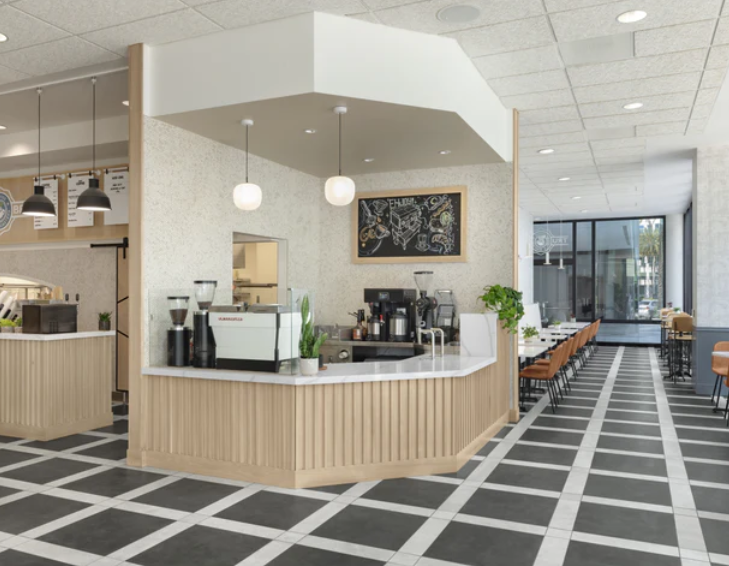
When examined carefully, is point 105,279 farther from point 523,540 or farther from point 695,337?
point 695,337

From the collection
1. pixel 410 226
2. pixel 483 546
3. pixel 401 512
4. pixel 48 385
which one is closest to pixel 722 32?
pixel 410 226

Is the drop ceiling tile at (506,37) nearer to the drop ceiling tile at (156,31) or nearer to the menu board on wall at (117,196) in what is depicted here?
the drop ceiling tile at (156,31)

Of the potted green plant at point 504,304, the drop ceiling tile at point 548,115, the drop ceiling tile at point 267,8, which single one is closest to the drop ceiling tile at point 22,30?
the drop ceiling tile at point 267,8

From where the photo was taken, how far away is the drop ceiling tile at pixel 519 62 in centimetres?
494

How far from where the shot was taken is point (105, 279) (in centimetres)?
750

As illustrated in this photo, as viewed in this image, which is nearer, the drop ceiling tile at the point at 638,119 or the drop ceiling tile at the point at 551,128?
the drop ceiling tile at the point at 638,119

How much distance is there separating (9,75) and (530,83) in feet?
15.3

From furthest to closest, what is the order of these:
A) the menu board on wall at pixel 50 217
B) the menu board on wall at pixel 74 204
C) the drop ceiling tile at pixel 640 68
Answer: the menu board on wall at pixel 50 217 → the menu board on wall at pixel 74 204 → the drop ceiling tile at pixel 640 68

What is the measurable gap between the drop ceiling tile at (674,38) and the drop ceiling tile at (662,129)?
2.37 m

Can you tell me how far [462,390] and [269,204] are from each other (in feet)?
9.82

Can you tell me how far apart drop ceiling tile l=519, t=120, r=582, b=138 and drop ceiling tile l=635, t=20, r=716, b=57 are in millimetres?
2001

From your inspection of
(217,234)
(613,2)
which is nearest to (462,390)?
(217,234)

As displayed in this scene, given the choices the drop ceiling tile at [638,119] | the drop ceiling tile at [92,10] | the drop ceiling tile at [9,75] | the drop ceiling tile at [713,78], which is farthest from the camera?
the drop ceiling tile at [638,119]

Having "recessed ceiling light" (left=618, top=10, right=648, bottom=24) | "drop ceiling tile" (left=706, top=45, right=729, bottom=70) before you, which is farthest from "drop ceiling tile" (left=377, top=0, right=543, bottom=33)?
"drop ceiling tile" (left=706, top=45, right=729, bottom=70)
